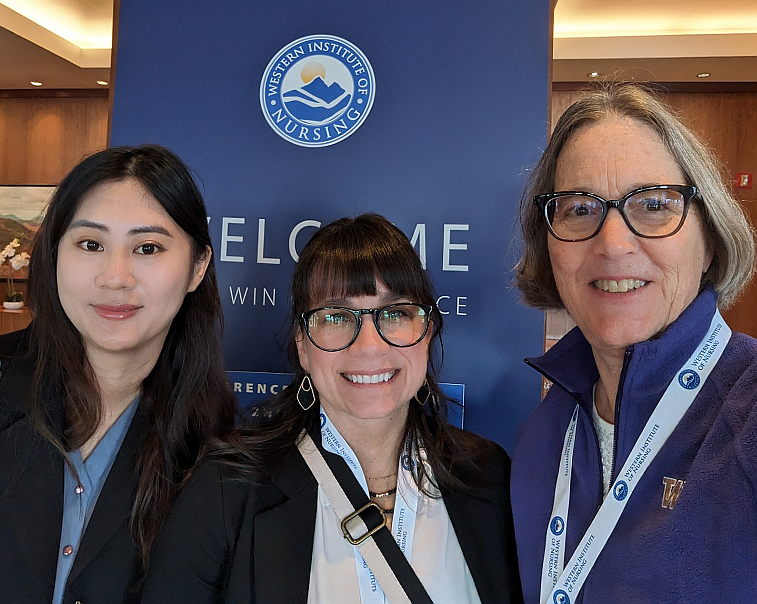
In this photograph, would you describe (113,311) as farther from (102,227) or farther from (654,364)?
(654,364)

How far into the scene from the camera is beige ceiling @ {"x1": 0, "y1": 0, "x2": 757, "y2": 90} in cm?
558

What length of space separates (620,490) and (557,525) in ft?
0.68

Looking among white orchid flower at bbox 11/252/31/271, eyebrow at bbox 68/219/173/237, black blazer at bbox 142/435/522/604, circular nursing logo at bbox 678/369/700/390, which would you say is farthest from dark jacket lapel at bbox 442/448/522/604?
white orchid flower at bbox 11/252/31/271

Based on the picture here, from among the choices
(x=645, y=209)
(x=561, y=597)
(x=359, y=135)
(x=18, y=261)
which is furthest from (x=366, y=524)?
(x=18, y=261)

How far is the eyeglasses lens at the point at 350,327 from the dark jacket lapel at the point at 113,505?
0.58m

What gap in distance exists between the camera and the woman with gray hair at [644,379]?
1102 mm

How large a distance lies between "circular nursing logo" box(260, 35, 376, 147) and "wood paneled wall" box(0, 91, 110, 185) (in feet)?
19.5

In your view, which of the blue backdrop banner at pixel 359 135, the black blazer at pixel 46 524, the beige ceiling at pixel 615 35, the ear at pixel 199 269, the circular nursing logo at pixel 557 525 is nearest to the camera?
the circular nursing logo at pixel 557 525

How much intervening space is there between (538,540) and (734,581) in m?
0.48

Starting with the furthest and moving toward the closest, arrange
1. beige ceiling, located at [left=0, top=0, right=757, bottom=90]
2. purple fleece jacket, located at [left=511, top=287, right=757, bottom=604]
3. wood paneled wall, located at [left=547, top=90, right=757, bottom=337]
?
1. wood paneled wall, located at [left=547, top=90, right=757, bottom=337]
2. beige ceiling, located at [left=0, top=0, right=757, bottom=90]
3. purple fleece jacket, located at [left=511, top=287, right=757, bottom=604]

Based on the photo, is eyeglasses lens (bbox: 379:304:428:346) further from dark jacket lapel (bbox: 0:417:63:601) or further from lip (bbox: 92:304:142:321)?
dark jacket lapel (bbox: 0:417:63:601)

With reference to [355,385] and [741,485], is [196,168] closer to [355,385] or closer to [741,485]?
[355,385]

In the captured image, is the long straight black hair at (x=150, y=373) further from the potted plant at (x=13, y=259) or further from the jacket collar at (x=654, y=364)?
the potted plant at (x=13, y=259)

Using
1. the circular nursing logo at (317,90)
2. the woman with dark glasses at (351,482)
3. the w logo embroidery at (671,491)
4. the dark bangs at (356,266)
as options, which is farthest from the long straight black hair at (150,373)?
the w logo embroidery at (671,491)
